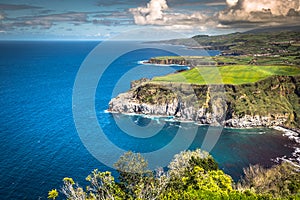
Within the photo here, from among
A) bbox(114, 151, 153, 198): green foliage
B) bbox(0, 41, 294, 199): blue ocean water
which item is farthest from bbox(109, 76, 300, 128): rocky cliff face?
bbox(114, 151, 153, 198): green foliage

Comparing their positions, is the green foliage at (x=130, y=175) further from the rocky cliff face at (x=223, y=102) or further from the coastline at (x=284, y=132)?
the rocky cliff face at (x=223, y=102)

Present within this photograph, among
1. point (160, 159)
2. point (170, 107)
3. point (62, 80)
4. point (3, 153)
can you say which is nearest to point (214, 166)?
point (160, 159)

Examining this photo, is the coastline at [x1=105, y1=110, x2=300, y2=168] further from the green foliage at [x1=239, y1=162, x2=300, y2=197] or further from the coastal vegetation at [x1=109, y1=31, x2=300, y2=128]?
the green foliage at [x1=239, y1=162, x2=300, y2=197]

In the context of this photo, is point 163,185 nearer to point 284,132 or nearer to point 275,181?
point 275,181

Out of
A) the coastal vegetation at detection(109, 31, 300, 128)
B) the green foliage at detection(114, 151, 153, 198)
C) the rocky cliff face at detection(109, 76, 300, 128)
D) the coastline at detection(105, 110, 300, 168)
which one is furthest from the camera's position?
the coastal vegetation at detection(109, 31, 300, 128)

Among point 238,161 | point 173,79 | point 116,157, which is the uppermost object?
point 173,79

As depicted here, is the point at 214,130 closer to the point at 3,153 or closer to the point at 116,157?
the point at 116,157
